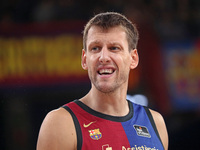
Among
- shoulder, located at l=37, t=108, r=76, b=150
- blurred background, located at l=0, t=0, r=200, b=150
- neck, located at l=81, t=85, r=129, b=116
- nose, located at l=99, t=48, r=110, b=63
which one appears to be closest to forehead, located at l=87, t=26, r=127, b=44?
nose, located at l=99, t=48, r=110, b=63

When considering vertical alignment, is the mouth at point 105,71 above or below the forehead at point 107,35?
below

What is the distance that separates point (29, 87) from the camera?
5961 millimetres

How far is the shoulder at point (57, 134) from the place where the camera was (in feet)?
9.05

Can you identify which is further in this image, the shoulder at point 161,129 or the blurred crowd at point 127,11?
the blurred crowd at point 127,11

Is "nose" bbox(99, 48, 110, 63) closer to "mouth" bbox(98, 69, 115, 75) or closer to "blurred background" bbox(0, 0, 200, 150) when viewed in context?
"mouth" bbox(98, 69, 115, 75)

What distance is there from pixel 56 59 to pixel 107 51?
3178 mm

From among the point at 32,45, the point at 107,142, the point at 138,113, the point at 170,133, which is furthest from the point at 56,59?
the point at 107,142

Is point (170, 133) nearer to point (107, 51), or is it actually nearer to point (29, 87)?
point (29, 87)

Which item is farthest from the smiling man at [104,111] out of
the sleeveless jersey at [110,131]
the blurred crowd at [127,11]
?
the blurred crowd at [127,11]

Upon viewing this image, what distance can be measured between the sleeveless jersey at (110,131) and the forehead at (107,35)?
0.63 m

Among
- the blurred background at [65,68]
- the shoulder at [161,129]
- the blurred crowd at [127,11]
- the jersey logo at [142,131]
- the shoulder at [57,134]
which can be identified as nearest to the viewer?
the shoulder at [57,134]

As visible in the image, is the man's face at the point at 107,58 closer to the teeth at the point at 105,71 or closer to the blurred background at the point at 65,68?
the teeth at the point at 105,71

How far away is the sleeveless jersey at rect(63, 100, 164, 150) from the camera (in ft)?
9.55

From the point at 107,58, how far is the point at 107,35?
0.78 feet
